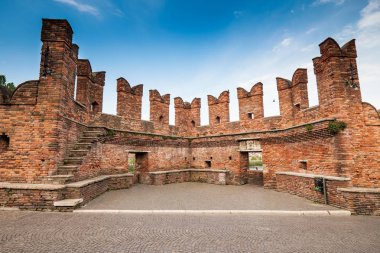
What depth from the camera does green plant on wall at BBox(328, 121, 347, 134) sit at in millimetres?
7938

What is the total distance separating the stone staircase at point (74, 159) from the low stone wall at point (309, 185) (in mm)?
10504

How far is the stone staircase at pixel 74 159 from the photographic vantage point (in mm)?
7424

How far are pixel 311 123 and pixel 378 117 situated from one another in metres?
2.37

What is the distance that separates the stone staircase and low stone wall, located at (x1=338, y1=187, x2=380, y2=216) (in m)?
10.8

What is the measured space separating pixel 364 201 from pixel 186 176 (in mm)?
11007

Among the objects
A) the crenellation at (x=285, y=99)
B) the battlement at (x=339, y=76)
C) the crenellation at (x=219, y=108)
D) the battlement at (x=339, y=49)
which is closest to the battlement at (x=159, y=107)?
the crenellation at (x=219, y=108)

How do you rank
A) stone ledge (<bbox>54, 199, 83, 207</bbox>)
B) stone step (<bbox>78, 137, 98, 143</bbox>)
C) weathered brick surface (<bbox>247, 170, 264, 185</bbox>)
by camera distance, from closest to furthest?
stone ledge (<bbox>54, 199, 83, 207</bbox>) → stone step (<bbox>78, 137, 98, 143</bbox>) → weathered brick surface (<bbox>247, 170, 264, 185</bbox>)

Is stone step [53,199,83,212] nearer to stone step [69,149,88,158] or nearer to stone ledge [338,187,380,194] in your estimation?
stone step [69,149,88,158]

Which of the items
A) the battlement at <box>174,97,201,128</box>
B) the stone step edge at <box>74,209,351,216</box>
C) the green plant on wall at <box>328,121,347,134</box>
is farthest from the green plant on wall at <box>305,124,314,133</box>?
the battlement at <box>174,97,201,128</box>

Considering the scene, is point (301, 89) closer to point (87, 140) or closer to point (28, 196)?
point (87, 140)

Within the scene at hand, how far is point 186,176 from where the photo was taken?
1555 cm

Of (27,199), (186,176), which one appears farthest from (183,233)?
(186,176)

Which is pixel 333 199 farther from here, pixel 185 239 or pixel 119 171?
pixel 119 171

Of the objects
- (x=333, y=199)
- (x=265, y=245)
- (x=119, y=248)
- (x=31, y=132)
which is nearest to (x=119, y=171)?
(x=31, y=132)
